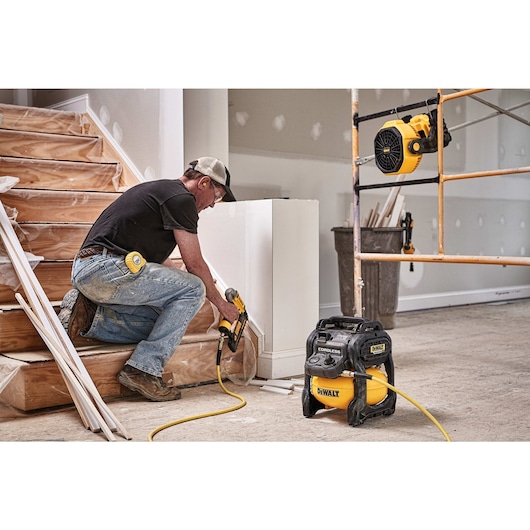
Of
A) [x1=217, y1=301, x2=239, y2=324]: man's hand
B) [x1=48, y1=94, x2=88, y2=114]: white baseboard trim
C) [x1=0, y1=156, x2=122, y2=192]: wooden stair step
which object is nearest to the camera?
[x1=217, y1=301, x2=239, y2=324]: man's hand

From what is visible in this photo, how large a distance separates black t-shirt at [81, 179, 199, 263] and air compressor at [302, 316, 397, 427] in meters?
0.73

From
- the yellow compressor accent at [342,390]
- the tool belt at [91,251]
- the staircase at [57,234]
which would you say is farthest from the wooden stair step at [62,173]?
the yellow compressor accent at [342,390]

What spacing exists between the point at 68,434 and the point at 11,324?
64 centimetres

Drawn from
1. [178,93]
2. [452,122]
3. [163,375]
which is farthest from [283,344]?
[452,122]

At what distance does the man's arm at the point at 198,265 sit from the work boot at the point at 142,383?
40 cm

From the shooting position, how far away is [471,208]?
6.24 meters

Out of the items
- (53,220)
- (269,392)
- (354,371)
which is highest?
(53,220)

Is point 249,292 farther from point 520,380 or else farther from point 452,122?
point 452,122

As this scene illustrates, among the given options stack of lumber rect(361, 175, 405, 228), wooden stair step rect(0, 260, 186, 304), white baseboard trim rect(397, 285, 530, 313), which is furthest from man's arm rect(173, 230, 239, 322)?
white baseboard trim rect(397, 285, 530, 313)

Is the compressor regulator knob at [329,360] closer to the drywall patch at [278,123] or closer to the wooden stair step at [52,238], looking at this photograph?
the wooden stair step at [52,238]

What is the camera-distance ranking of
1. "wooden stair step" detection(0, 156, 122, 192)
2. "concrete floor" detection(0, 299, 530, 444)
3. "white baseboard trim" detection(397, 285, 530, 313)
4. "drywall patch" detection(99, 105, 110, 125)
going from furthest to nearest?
"white baseboard trim" detection(397, 285, 530, 313) → "drywall patch" detection(99, 105, 110, 125) → "wooden stair step" detection(0, 156, 122, 192) → "concrete floor" detection(0, 299, 530, 444)

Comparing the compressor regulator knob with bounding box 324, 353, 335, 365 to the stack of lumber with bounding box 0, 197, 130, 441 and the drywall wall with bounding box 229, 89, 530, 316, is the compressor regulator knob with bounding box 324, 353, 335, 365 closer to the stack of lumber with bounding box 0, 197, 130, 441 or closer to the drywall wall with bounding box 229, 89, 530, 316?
the stack of lumber with bounding box 0, 197, 130, 441

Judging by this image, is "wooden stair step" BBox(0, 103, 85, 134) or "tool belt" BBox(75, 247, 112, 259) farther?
"wooden stair step" BBox(0, 103, 85, 134)

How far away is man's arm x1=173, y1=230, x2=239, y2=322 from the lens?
8.91ft
